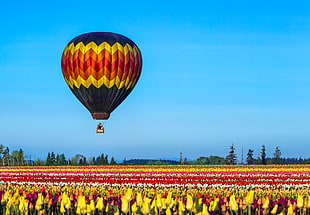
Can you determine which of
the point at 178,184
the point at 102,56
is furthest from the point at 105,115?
the point at 178,184

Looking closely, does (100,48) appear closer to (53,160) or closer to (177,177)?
(177,177)

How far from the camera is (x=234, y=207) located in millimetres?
8344

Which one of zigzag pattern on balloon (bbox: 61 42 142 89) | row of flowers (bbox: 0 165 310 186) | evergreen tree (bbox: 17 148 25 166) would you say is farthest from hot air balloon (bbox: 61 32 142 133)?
evergreen tree (bbox: 17 148 25 166)

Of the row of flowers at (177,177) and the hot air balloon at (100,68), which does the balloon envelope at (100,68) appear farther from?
the row of flowers at (177,177)

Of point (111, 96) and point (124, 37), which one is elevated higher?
point (124, 37)

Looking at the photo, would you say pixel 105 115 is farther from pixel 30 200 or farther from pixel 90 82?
pixel 30 200

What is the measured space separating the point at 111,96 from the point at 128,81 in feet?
4.45

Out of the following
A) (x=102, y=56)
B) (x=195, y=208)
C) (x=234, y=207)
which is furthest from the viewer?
(x=102, y=56)

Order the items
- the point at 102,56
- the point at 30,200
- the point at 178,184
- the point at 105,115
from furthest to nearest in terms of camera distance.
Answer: the point at 105,115, the point at 102,56, the point at 178,184, the point at 30,200

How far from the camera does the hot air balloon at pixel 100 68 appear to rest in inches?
1185

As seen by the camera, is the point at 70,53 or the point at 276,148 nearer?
the point at 70,53

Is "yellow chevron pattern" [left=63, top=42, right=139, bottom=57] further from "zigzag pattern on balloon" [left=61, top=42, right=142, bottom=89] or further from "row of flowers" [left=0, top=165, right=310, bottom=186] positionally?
"row of flowers" [left=0, top=165, right=310, bottom=186]

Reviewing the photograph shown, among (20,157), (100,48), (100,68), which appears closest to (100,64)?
(100,68)

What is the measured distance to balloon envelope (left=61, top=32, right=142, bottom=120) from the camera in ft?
98.8
